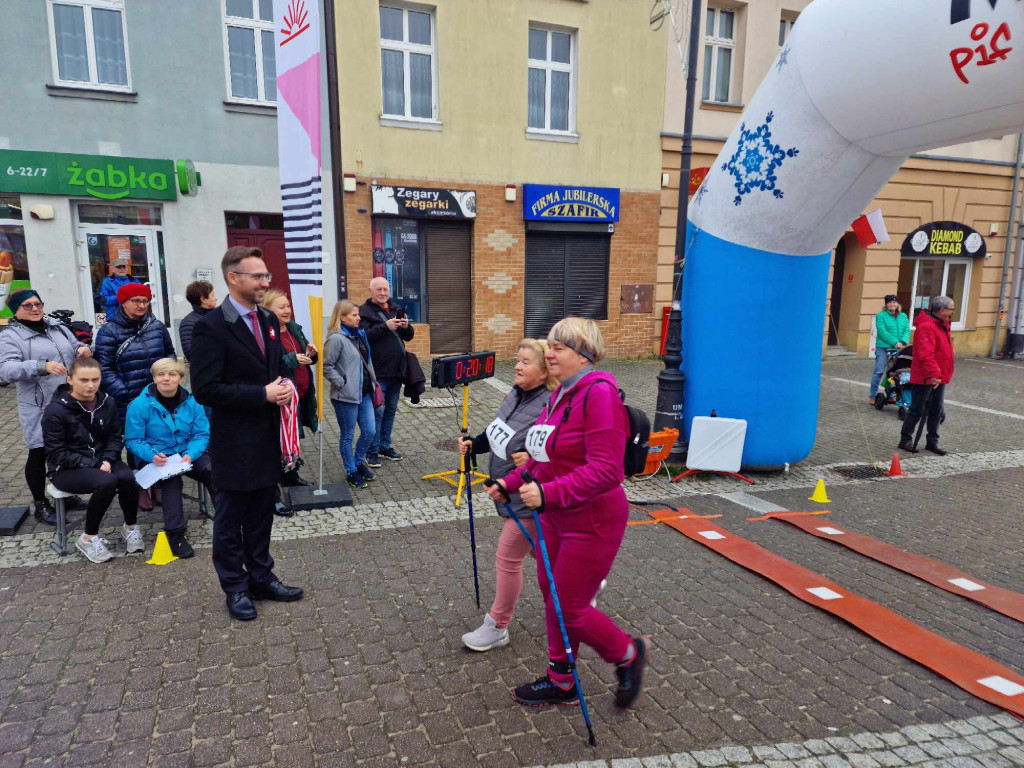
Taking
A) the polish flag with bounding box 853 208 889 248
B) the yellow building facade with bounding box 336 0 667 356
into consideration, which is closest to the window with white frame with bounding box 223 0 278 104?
the yellow building facade with bounding box 336 0 667 356

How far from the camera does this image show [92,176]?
36.0 ft

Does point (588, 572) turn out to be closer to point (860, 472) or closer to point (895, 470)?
point (860, 472)

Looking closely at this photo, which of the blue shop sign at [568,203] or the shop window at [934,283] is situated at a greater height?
the blue shop sign at [568,203]

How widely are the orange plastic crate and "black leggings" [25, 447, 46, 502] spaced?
17.6ft

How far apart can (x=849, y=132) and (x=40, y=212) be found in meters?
11.6

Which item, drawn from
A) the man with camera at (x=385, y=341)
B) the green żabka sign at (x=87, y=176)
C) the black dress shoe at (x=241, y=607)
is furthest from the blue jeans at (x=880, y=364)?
the green żabka sign at (x=87, y=176)

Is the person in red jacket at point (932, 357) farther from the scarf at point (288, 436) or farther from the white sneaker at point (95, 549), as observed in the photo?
the white sneaker at point (95, 549)

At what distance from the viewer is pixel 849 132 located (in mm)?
5438

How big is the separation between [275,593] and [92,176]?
9825 mm

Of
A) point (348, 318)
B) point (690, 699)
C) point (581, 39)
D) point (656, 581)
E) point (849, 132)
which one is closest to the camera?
point (690, 699)

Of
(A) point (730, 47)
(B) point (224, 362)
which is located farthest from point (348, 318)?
(A) point (730, 47)

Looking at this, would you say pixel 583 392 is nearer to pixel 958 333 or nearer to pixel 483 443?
pixel 483 443

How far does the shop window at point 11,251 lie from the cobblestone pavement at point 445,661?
7.64m

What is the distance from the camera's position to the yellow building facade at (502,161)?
12.5 m
